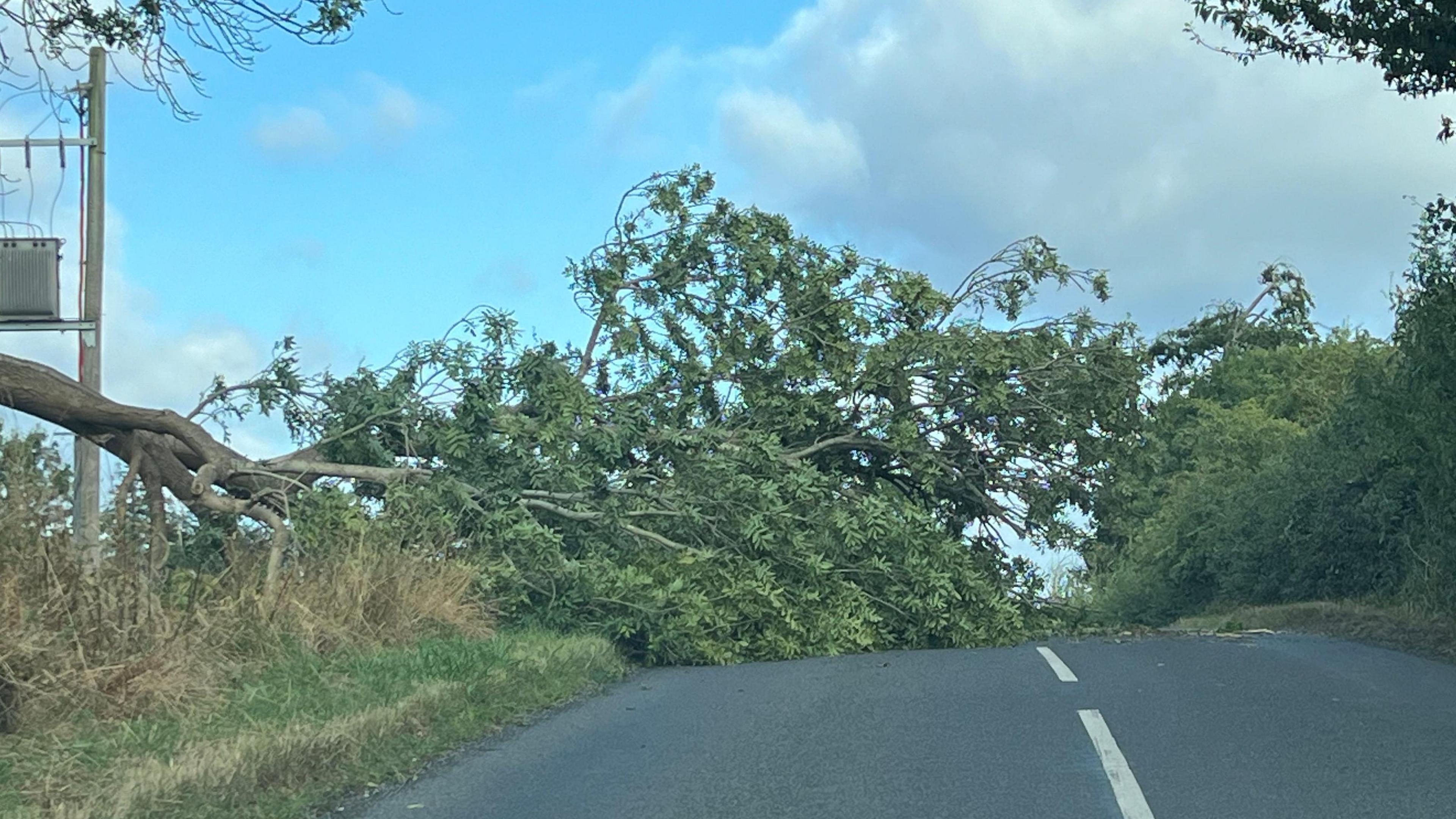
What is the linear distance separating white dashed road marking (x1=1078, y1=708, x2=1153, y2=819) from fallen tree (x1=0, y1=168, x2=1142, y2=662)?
629cm

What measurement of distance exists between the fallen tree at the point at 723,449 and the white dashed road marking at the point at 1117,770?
629 centimetres

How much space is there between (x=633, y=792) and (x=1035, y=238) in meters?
14.6

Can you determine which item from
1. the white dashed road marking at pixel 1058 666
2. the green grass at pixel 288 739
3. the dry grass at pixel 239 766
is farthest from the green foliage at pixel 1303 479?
the dry grass at pixel 239 766

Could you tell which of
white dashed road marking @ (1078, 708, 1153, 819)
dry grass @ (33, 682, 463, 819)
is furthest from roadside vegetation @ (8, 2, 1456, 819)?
white dashed road marking @ (1078, 708, 1153, 819)

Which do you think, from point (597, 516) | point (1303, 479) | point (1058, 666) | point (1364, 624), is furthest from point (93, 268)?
point (1303, 479)

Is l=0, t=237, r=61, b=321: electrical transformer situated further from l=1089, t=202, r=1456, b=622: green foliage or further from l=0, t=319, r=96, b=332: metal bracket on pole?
l=1089, t=202, r=1456, b=622: green foliage

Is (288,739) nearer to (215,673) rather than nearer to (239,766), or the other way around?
(239,766)

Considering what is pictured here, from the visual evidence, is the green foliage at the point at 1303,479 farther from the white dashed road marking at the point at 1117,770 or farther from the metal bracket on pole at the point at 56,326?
the metal bracket on pole at the point at 56,326

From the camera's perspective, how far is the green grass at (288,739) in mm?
7141

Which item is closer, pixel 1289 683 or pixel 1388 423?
pixel 1289 683

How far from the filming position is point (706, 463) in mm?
16703

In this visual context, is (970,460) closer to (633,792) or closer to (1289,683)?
(1289,683)

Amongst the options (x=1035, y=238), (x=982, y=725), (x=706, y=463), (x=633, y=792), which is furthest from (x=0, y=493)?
(x=1035, y=238)

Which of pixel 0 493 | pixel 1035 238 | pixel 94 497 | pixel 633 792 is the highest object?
pixel 1035 238
